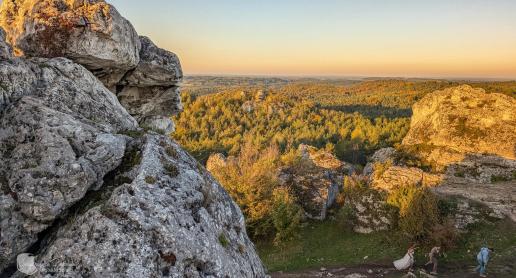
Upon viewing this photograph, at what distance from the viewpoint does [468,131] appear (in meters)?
34.2

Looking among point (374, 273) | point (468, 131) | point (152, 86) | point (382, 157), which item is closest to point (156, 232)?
point (152, 86)

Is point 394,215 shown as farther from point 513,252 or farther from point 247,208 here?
point 247,208

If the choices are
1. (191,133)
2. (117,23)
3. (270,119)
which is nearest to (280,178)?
(117,23)

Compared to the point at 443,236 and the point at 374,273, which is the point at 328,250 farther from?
the point at 443,236

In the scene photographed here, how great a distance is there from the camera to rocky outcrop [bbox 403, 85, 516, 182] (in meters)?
31.3

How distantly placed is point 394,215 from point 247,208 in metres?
9.91

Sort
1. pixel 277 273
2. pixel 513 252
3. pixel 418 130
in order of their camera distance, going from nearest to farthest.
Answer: pixel 513 252
pixel 277 273
pixel 418 130

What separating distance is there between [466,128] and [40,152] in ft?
118

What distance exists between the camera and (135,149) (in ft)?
27.9

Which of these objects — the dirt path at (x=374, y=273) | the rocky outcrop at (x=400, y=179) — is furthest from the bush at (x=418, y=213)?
the dirt path at (x=374, y=273)

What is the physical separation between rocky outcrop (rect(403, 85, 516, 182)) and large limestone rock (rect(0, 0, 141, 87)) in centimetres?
3057

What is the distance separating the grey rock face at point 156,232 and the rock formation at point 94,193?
18 millimetres

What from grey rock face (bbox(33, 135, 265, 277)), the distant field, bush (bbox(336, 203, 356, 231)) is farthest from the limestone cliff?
grey rock face (bbox(33, 135, 265, 277))

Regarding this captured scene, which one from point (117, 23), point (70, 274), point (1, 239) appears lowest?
point (70, 274)
